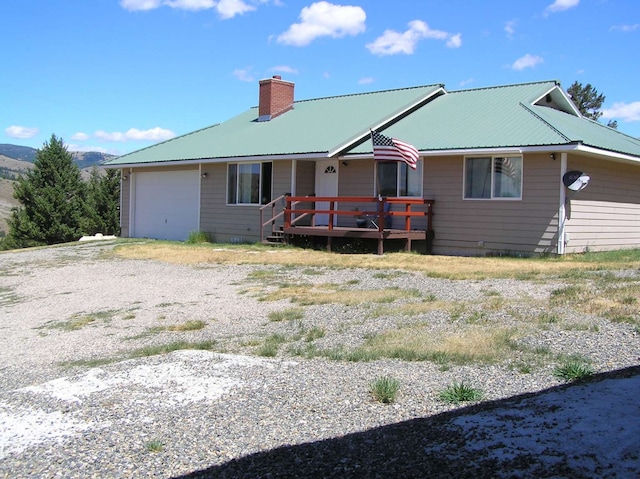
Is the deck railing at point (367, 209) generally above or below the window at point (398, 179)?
below

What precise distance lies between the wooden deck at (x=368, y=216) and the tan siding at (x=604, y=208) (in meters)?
3.67

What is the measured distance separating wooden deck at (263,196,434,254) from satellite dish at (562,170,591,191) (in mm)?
3577

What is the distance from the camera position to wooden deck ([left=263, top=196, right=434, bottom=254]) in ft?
55.6

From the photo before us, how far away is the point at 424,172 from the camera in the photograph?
18.2m

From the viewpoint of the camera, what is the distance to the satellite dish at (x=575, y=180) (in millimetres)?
15602

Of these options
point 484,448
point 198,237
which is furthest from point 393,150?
A: point 484,448

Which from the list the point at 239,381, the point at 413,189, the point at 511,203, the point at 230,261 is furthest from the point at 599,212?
the point at 239,381

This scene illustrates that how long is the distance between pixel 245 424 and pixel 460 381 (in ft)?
6.59

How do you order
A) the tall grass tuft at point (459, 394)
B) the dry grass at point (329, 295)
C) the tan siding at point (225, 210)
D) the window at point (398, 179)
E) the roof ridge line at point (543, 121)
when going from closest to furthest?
the tall grass tuft at point (459, 394), the dry grass at point (329, 295), the roof ridge line at point (543, 121), the window at point (398, 179), the tan siding at point (225, 210)

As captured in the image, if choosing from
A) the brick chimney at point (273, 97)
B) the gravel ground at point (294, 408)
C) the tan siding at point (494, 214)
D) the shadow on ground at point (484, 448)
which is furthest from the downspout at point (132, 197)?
the shadow on ground at point (484, 448)

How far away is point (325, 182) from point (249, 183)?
2815 mm

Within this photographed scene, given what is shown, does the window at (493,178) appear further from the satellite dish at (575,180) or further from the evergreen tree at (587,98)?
the evergreen tree at (587,98)

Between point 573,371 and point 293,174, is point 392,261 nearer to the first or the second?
point 293,174

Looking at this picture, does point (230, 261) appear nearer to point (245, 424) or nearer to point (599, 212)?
point (599, 212)
